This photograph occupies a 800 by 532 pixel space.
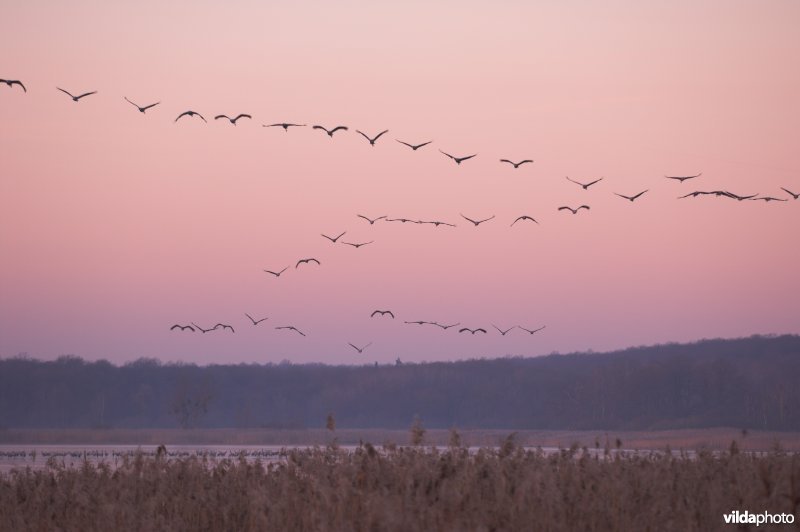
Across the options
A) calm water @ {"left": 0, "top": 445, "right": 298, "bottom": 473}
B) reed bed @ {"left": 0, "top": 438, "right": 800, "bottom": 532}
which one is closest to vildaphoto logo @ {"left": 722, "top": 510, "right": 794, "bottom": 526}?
reed bed @ {"left": 0, "top": 438, "right": 800, "bottom": 532}

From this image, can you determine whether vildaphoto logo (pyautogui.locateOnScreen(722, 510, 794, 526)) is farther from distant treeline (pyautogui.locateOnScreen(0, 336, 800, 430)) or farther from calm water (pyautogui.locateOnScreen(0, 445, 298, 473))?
distant treeline (pyautogui.locateOnScreen(0, 336, 800, 430))

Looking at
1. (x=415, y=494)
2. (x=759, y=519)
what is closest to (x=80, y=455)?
(x=415, y=494)

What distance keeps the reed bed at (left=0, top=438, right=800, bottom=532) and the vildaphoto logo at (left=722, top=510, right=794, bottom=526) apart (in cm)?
12

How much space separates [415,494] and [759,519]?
4.59 meters

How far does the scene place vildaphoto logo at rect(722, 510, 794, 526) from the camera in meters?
16.2

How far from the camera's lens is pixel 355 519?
57.2 feet

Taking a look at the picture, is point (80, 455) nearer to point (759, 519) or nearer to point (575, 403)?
point (759, 519)

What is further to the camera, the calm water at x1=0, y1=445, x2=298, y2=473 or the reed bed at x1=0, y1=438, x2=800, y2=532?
the calm water at x1=0, y1=445, x2=298, y2=473

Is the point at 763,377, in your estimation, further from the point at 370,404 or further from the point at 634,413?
the point at 370,404

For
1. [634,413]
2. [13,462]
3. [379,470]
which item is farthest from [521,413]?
[379,470]

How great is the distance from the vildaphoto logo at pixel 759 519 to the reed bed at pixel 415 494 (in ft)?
0.40

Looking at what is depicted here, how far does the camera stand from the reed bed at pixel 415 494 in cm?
1631

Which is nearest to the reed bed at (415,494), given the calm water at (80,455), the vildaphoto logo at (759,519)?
the vildaphoto logo at (759,519)

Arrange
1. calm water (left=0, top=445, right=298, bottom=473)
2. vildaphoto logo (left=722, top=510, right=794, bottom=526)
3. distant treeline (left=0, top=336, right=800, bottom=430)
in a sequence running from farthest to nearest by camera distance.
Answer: distant treeline (left=0, top=336, right=800, bottom=430)
calm water (left=0, top=445, right=298, bottom=473)
vildaphoto logo (left=722, top=510, right=794, bottom=526)
